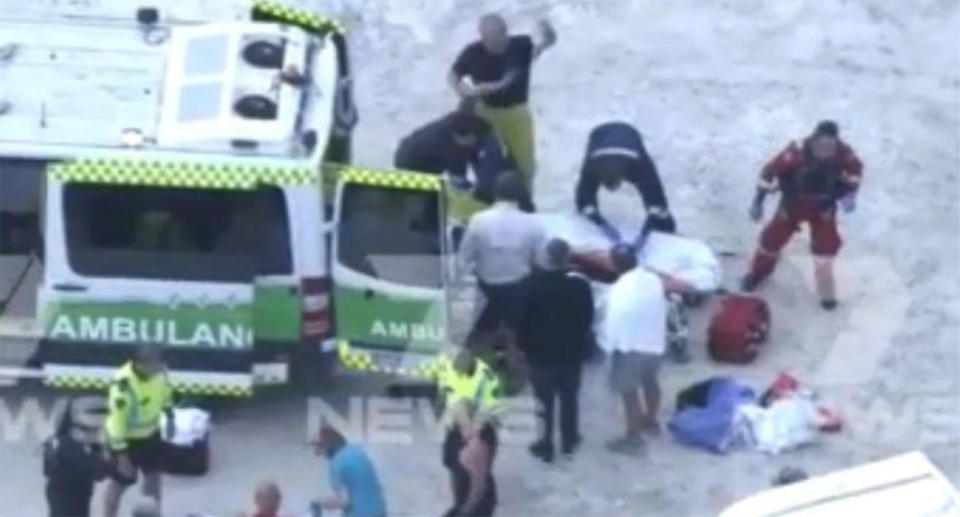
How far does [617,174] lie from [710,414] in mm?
1623

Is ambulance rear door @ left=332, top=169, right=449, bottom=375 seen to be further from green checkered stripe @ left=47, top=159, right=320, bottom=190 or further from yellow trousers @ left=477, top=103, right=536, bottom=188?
yellow trousers @ left=477, top=103, right=536, bottom=188

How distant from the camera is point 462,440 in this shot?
16.9 meters

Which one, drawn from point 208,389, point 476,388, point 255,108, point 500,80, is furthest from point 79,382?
point 500,80

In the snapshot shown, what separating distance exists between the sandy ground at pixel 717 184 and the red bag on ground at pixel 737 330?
0.10m

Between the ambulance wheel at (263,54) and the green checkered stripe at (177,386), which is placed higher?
the ambulance wheel at (263,54)

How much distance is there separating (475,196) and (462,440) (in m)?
2.23

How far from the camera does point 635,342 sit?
17.6 m

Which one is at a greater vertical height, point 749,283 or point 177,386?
point 749,283

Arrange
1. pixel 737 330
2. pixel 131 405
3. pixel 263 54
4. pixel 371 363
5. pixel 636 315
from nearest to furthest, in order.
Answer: pixel 131 405 → pixel 636 315 → pixel 371 363 → pixel 263 54 → pixel 737 330

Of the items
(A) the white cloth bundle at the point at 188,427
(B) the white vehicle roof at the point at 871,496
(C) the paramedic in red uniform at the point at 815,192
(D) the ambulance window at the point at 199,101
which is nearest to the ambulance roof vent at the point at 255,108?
(D) the ambulance window at the point at 199,101

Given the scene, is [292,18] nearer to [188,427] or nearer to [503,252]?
[503,252]

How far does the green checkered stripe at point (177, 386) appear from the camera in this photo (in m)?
17.7

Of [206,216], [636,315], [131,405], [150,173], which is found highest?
[150,173]

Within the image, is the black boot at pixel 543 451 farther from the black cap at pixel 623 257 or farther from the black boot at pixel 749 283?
the black boot at pixel 749 283
